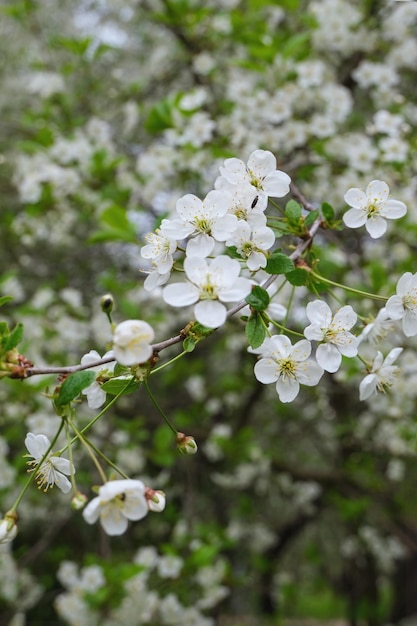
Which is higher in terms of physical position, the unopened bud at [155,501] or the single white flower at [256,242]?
the single white flower at [256,242]

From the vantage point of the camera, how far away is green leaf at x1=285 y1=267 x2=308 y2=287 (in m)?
1.07

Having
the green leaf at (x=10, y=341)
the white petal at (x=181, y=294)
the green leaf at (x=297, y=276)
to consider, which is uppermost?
the white petal at (x=181, y=294)

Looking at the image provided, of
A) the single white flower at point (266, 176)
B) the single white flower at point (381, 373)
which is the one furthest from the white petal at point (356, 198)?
the single white flower at point (381, 373)

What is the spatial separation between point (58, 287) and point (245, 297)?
325 centimetres

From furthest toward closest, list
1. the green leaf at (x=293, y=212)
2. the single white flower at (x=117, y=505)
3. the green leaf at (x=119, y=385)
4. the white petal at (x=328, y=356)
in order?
1. the green leaf at (x=293, y=212)
2. the white petal at (x=328, y=356)
3. the green leaf at (x=119, y=385)
4. the single white flower at (x=117, y=505)

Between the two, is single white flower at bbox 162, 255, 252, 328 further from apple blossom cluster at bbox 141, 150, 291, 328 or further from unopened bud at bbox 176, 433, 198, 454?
unopened bud at bbox 176, 433, 198, 454

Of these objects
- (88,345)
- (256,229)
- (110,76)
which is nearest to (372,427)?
(88,345)

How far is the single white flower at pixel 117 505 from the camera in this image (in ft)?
2.72

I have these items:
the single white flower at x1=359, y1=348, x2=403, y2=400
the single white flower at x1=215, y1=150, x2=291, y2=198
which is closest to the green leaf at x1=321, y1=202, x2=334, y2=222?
the single white flower at x1=215, y1=150, x2=291, y2=198

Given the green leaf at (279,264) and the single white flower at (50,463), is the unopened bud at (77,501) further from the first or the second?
the green leaf at (279,264)

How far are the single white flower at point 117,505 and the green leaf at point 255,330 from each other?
0.94 ft

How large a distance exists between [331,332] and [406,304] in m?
0.14

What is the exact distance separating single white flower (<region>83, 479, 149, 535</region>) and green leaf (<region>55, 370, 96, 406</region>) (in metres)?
0.14

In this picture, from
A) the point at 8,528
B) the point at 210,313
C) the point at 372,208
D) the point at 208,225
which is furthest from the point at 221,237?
the point at 8,528
